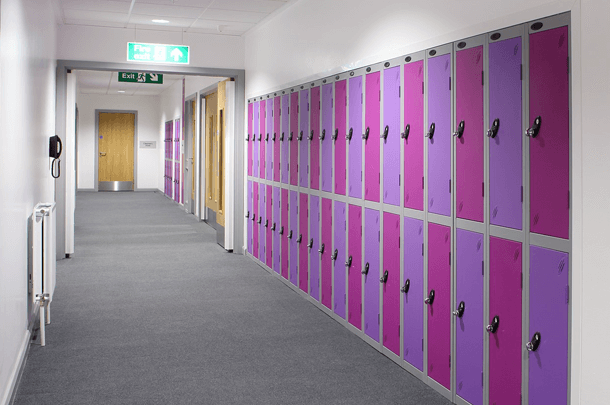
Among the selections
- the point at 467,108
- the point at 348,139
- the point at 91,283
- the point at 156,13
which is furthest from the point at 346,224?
the point at 156,13

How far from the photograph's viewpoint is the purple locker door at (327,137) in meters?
5.19

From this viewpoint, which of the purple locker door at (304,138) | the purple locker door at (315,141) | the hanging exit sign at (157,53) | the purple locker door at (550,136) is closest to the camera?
the purple locker door at (550,136)

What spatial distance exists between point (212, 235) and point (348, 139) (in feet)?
18.0

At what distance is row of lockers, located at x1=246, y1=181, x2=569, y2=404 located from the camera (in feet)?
9.27

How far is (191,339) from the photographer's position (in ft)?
15.2

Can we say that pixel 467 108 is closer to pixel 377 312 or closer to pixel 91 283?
pixel 377 312

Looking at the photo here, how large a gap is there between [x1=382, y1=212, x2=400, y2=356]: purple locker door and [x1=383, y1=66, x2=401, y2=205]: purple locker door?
0.16 metres

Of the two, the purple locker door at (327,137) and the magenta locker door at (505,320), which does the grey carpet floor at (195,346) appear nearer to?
the magenta locker door at (505,320)

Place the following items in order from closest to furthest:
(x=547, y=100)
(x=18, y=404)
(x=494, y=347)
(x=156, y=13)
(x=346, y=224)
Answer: (x=547, y=100)
(x=494, y=347)
(x=18, y=404)
(x=346, y=224)
(x=156, y=13)

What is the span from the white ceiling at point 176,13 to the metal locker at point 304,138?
3.83ft

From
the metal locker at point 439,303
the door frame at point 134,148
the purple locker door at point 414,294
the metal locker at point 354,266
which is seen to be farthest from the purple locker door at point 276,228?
the door frame at point 134,148

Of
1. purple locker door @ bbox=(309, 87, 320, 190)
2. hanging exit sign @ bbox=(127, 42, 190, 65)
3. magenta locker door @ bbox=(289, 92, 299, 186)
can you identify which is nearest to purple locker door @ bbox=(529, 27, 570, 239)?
purple locker door @ bbox=(309, 87, 320, 190)

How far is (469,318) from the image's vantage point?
132 inches

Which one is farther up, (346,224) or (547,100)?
(547,100)
